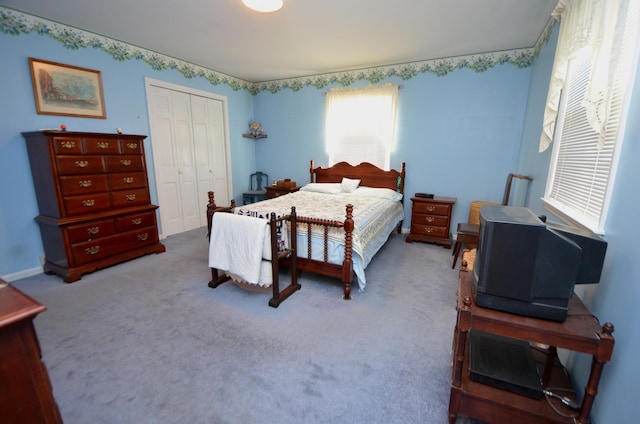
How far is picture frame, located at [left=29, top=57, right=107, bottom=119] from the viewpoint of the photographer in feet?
9.39

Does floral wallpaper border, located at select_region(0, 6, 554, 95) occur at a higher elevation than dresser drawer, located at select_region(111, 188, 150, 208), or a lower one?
higher

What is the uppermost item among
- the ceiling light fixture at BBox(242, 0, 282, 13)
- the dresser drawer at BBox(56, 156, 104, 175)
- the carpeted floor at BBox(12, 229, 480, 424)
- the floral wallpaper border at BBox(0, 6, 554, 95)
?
the floral wallpaper border at BBox(0, 6, 554, 95)

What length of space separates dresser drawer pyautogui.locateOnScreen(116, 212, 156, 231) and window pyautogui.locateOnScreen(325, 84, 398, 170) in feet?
9.40

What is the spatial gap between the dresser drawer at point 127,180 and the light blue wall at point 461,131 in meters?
2.92

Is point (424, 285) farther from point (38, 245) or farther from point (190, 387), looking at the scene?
point (38, 245)

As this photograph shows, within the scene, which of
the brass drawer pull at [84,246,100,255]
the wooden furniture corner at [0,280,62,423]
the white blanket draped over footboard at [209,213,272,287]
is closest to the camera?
the wooden furniture corner at [0,280,62,423]

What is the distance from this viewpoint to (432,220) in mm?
3938

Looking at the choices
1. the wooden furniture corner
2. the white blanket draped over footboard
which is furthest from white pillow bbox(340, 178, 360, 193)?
the wooden furniture corner

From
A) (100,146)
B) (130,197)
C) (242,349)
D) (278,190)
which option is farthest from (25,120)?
(242,349)

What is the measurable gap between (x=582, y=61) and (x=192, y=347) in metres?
3.29

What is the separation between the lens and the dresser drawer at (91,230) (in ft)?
9.24

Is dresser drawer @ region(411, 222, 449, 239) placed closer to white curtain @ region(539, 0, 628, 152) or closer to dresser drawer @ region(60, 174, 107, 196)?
white curtain @ region(539, 0, 628, 152)

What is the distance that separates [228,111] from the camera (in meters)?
4.95

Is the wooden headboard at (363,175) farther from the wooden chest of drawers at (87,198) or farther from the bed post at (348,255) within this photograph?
the wooden chest of drawers at (87,198)
